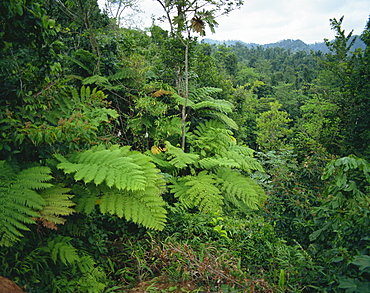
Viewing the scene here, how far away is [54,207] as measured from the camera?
2.16m

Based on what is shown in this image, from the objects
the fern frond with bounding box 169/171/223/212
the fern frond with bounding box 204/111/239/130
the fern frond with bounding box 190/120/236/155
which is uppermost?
the fern frond with bounding box 204/111/239/130

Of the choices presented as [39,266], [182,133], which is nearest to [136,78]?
[182,133]

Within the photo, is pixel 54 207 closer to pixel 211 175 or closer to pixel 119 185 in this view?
pixel 119 185

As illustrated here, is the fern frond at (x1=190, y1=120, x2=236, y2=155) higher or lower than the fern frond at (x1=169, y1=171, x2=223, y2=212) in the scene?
higher

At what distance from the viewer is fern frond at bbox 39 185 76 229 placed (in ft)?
6.82

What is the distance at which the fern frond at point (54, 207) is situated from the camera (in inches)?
81.9

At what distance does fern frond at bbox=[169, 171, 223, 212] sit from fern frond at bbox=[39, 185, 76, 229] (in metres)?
1.87

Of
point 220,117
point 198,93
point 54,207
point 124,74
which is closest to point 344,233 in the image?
point 54,207

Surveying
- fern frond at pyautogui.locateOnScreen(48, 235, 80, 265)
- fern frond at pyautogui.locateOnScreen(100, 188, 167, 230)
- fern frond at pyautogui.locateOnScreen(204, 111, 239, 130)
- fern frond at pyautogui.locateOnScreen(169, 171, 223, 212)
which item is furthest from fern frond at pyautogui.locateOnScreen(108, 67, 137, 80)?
fern frond at pyautogui.locateOnScreen(48, 235, 80, 265)

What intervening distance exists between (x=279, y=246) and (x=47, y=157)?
9.17 ft

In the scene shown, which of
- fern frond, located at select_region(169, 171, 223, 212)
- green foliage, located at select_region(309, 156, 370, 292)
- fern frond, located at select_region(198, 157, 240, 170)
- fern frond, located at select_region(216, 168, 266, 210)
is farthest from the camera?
fern frond, located at select_region(198, 157, 240, 170)

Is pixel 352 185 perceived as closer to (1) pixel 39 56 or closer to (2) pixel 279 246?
(2) pixel 279 246

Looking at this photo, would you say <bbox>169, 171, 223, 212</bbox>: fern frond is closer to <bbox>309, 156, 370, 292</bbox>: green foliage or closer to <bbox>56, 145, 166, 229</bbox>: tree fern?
<bbox>56, 145, 166, 229</bbox>: tree fern

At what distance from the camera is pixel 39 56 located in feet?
8.42
